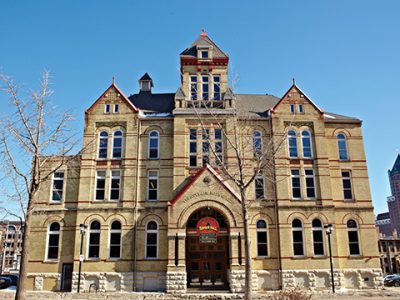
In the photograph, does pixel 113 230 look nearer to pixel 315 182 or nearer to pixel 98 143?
pixel 98 143

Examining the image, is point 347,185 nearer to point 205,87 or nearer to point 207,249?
point 207,249

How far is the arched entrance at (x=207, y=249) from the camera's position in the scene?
85.0 ft

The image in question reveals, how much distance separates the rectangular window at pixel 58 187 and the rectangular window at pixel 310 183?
761 inches

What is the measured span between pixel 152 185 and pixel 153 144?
10.9ft

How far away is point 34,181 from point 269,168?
1662 cm

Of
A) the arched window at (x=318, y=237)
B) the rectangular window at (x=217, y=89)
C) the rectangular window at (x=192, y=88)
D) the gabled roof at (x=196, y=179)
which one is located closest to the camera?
the gabled roof at (x=196, y=179)

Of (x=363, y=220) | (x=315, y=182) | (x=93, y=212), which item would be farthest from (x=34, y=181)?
(x=363, y=220)

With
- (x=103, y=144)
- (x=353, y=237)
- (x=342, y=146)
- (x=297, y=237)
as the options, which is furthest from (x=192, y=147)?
(x=353, y=237)

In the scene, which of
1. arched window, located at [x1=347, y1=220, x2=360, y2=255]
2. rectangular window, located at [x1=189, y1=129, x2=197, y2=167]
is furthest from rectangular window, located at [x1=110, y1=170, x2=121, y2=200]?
arched window, located at [x1=347, y1=220, x2=360, y2=255]

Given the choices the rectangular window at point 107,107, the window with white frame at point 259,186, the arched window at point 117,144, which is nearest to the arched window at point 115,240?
the arched window at point 117,144

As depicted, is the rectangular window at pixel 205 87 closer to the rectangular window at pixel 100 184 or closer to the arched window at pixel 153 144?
the arched window at pixel 153 144

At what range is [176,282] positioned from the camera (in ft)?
79.1

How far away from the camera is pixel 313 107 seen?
2923 centimetres

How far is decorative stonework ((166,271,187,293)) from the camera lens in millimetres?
23906
